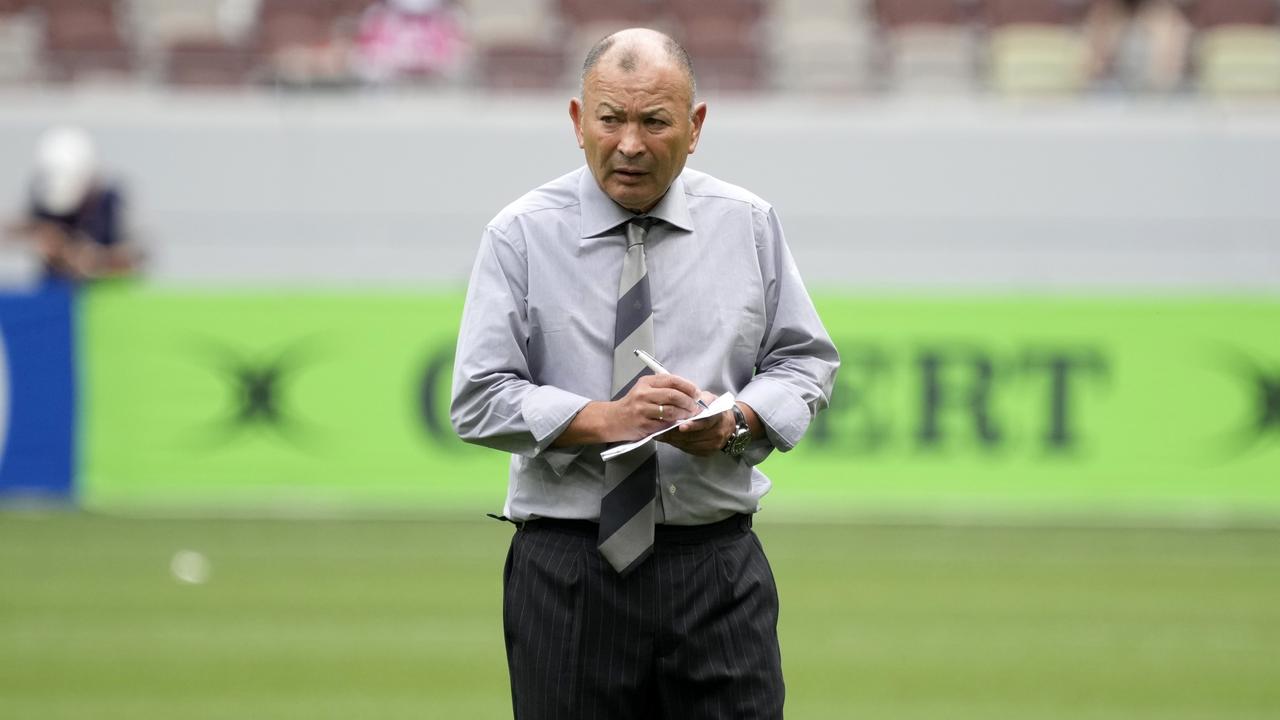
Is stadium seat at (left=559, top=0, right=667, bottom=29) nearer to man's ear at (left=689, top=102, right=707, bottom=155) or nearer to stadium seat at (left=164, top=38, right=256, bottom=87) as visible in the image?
stadium seat at (left=164, top=38, right=256, bottom=87)

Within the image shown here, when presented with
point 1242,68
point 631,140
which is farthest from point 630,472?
point 1242,68

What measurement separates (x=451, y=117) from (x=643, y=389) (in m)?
12.9

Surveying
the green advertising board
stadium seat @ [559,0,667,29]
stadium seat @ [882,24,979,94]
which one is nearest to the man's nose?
the green advertising board

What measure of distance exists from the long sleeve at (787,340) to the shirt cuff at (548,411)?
357 millimetres

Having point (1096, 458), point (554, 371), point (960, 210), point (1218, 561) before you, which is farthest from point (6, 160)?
point (554, 371)

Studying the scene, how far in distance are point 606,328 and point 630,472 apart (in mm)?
273

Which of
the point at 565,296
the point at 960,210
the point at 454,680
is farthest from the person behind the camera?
the point at 960,210

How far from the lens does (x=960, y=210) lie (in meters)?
15.5

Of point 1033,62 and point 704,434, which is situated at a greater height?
point 1033,62

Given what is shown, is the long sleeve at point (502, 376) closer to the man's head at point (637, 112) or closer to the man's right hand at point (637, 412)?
the man's right hand at point (637, 412)

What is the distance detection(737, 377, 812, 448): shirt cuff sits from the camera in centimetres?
323

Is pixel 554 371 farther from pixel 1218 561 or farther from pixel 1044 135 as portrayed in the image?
pixel 1044 135

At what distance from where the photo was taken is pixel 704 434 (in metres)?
3.14

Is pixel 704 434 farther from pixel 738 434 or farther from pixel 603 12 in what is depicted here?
pixel 603 12
